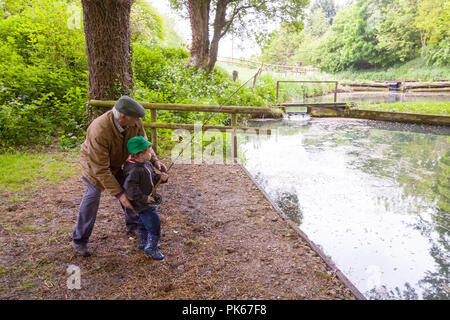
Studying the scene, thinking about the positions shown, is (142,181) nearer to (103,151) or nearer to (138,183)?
(138,183)

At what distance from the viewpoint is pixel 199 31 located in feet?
43.2

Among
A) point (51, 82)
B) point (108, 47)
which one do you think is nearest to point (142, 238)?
point (108, 47)

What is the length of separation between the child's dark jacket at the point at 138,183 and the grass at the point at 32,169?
9.19 ft

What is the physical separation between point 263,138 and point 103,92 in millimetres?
5787

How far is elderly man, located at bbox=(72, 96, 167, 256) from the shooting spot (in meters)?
2.44

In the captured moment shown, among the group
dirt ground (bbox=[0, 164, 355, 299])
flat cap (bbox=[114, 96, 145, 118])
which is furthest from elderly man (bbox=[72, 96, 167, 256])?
dirt ground (bbox=[0, 164, 355, 299])

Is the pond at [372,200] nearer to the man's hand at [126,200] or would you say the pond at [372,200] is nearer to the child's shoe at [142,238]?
the child's shoe at [142,238]

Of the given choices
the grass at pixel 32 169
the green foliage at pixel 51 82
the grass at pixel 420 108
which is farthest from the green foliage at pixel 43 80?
the grass at pixel 420 108

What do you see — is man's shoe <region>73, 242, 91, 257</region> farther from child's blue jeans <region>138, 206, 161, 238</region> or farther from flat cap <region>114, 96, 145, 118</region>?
flat cap <region>114, 96, 145, 118</region>

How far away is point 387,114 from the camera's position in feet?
41.7

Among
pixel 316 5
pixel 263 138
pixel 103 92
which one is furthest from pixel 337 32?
pixel 103 92

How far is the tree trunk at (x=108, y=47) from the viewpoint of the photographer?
523 cm

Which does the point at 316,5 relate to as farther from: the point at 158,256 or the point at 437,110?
the point at 158,256

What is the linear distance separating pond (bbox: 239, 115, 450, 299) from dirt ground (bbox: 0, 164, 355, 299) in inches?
26.1
